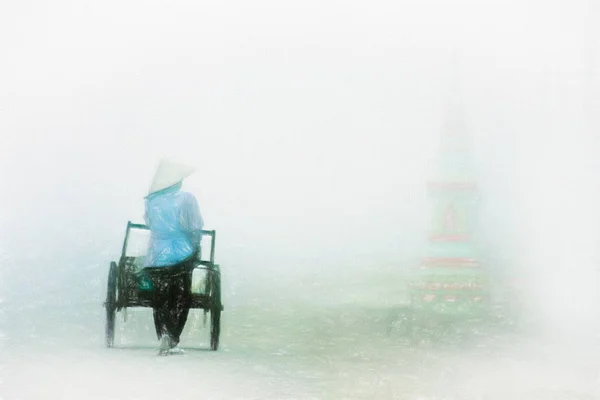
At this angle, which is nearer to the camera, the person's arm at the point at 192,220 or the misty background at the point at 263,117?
the person's arm at the point at 192,220

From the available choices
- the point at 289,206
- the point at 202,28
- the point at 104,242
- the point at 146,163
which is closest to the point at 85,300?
the point at 104,242

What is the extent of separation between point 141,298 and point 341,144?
5.97 ft

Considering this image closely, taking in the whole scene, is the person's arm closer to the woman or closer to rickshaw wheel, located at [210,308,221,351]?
the woman

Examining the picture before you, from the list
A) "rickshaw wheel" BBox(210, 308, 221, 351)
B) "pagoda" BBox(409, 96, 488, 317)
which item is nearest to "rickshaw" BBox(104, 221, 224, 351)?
"rickshaw wheel" BBox(210, 308, 221, 351)

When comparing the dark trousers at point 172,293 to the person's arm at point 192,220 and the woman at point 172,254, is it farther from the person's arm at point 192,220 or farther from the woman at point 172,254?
the person's arm at point 192,220

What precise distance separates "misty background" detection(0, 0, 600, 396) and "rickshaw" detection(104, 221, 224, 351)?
0.63ft

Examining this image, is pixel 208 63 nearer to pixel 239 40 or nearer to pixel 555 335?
pixel 239 40

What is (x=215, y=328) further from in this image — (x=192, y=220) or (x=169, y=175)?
(x=169, y=175)

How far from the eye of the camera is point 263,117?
5.59 meters

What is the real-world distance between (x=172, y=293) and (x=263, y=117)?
134 cm

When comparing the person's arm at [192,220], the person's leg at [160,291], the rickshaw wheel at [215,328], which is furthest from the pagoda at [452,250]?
the person's leg at [160,291]

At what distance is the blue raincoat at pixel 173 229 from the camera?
16.3ft

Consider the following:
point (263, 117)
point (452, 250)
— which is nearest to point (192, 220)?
point (263, 117)

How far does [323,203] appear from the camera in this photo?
605 centimetres
